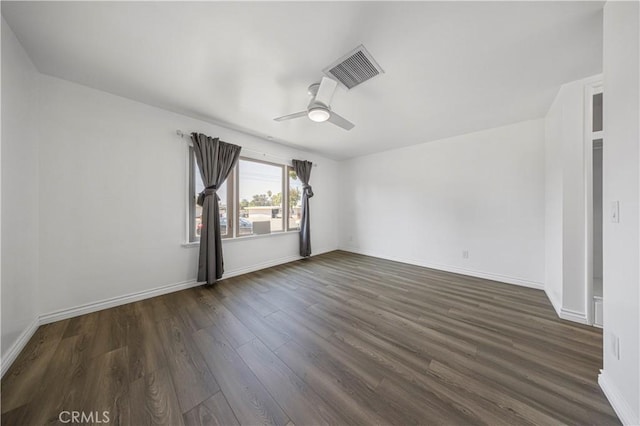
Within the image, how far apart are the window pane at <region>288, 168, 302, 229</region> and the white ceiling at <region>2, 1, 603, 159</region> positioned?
6.09ft

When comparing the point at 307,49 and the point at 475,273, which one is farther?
the point at 475,273

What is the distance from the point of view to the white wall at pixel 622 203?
1.01 m

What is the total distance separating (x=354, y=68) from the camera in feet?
5.65

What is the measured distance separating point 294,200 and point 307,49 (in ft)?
9.94

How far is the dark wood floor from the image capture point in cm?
114

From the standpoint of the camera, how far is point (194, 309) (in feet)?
7.40

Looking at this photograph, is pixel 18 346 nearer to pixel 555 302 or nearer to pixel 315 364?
pixel 315 364

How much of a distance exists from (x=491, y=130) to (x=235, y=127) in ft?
13.0

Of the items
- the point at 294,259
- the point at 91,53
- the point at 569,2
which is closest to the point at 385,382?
the point at 569,2

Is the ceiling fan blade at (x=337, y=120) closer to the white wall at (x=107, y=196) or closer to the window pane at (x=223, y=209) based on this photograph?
the white wall at (x=107, y=196)

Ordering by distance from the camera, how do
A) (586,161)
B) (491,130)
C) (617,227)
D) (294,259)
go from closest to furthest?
(617,227) → (586,161) → (491,130) → (294,259)

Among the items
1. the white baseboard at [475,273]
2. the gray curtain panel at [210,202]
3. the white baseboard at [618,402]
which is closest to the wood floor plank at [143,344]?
the gray curtain panel at [210,202]

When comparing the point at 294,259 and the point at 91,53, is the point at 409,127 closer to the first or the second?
the point at 294,259

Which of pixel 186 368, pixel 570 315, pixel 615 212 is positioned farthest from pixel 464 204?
pixel 186 368
